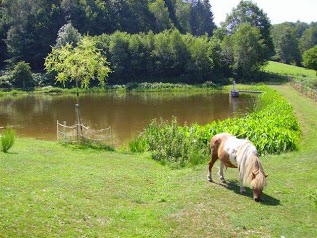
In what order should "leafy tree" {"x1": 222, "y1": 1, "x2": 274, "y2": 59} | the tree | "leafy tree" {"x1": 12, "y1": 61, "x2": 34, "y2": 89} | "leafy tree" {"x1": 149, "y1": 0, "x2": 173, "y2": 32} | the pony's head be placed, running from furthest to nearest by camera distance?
"leafy tree" {"x1": 149, "y1": 0, "x2": 173, "y2": 32} → "leafy tree" {"x1": 222, "y1": 1, "x2": 274, "y2": 59} → "leafy tree" {"x1": 12, "y1": 61, "x2": 34, "y2": 89} → the tree → the pony's head

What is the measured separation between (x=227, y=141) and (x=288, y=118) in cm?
1146

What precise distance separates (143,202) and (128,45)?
5894 centimetres

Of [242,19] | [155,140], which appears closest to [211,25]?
[242,19]

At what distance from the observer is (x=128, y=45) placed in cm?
6662

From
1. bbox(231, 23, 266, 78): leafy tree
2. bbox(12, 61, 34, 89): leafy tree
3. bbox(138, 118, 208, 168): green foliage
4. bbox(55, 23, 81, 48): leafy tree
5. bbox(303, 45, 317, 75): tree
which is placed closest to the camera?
bbox(138, 118, 208, 168): green foliage

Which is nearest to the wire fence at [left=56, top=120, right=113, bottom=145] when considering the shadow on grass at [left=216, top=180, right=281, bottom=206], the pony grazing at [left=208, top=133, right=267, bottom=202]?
the pony grazing at [left=208, top=133, right=267, bottom=202]

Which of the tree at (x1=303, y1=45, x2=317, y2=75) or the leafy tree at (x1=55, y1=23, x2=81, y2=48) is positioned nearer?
the tree at (x1=303, y1=45, x2=317, y2=75)

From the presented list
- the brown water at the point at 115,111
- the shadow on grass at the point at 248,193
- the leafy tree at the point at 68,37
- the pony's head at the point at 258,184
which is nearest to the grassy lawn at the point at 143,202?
the shadow on grass at the point at 248,193

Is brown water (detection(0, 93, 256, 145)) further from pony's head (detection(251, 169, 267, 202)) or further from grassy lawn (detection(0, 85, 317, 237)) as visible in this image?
pony's head (detection(251, 169, 267, 202))

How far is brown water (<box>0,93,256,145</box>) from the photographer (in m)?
28.1

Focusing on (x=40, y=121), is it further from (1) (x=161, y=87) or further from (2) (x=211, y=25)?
(2) (x=211, y=25)

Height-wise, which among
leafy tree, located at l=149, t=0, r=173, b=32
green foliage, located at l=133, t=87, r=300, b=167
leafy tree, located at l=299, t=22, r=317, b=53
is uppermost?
leafy tree, located at l=149, t=0, r=173, b=32

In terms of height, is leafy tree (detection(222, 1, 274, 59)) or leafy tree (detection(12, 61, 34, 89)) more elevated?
leafy tree (detection(222, 1, 274, 59))

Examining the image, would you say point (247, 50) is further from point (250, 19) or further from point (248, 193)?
point (248, 193)
